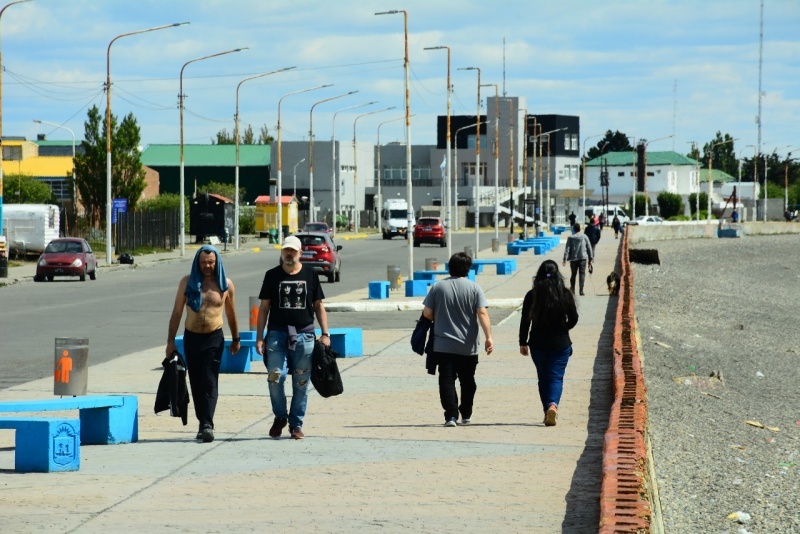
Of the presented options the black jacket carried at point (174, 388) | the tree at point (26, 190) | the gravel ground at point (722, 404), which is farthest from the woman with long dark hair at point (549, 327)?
the tree at point (26, 190)

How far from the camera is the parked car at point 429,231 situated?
259 ft

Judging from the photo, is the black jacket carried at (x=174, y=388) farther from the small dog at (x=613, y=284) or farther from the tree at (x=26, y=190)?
the tree at (x=26, y=190)

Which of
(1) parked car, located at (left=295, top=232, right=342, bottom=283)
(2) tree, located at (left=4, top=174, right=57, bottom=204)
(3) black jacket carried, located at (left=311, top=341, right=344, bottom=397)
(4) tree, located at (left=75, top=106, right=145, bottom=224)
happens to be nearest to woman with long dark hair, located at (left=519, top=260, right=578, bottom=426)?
(3) black jacket carried, located at (left=311, top=341, right=344, bottom=397)

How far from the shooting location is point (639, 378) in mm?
14117

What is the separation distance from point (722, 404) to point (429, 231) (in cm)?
6058

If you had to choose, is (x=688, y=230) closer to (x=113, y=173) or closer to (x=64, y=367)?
(x=113, y=173)

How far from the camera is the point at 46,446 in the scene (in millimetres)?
10234

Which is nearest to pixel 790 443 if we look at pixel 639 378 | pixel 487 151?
pixel 639 378

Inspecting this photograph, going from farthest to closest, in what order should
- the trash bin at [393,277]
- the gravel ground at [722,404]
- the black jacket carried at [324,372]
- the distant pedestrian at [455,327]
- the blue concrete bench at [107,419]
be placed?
1. the trash bin at [393,277]
2. the distant pedestrian at [455,327]
3. the black jacket carried at [324,372]
4. the blue concrete bench at [107,419]
5. the gravel ground at [722,404]

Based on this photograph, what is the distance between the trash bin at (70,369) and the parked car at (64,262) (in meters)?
30.5

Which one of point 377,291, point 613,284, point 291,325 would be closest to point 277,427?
point 291,325

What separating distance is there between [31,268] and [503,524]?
149ft

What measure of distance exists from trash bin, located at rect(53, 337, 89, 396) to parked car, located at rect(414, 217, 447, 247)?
213 ft

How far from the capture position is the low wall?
92.0m
